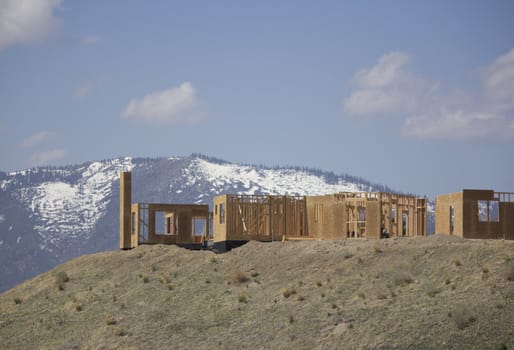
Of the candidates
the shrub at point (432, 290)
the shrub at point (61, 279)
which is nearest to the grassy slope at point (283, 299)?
the shrub at point (432, 290)

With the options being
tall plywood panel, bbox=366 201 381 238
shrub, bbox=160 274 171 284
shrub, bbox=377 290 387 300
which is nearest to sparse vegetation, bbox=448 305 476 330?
shrub, bbox=377 290 387 300

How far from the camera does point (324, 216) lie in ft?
193

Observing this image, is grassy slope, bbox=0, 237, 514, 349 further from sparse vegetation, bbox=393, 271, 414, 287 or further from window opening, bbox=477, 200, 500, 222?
window opening, bbox=477, 200, 500, 222

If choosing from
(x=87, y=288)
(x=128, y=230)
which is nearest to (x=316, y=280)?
(x=87, y=288)

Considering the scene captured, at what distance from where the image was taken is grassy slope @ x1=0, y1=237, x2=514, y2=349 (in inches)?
1539

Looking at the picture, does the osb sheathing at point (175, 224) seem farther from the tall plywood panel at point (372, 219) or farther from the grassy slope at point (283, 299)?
the tall plywood panel at point (372, 219)

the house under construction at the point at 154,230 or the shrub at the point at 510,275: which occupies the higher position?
the house under construction at the point at 154,230

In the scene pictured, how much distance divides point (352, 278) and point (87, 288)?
15333 millimetres

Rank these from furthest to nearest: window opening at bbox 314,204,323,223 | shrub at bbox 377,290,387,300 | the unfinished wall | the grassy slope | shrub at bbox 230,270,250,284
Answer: window opening at bbox 314,204,323,223 → the unfinished wall → shrub at bbox 230,270,250,284 → shrub at bbox 377,290,387,300 → the grassy slope

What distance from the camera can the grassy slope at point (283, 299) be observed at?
39094 mm

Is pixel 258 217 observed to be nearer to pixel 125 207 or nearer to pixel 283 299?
pixel 125 207

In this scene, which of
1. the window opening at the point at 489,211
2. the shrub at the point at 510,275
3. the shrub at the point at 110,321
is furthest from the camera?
the window opening at the point at 489,211

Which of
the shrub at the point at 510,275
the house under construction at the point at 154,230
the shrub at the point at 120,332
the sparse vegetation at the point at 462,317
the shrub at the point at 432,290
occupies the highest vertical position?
the house under construction at the point at 154,230

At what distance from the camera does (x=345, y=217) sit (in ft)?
187
